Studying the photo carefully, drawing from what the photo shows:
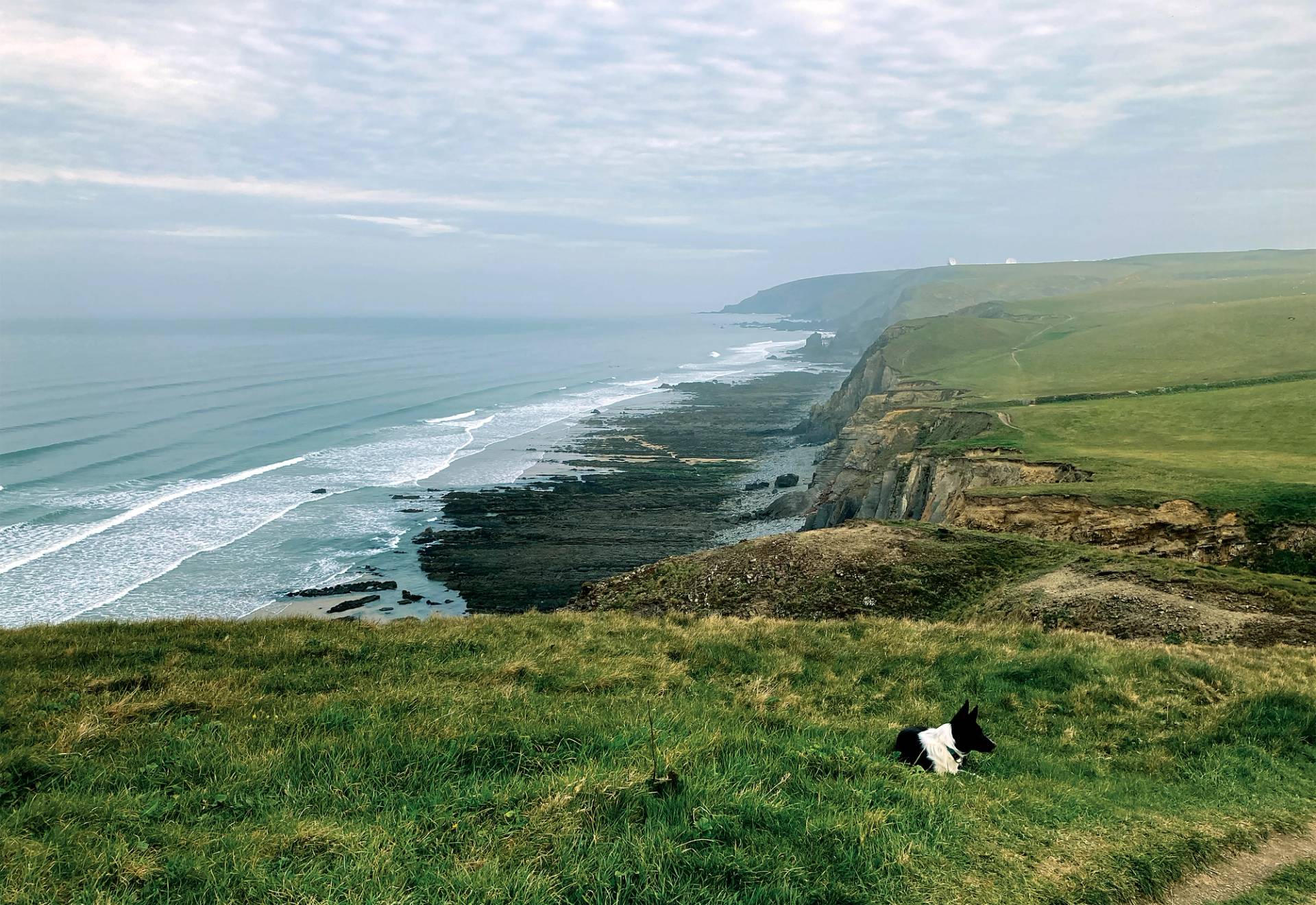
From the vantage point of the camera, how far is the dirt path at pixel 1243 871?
19.9 ft

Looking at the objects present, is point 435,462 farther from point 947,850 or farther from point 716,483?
point 947,850

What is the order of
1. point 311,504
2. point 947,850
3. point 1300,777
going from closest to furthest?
point 947,850 → point 1300,777 → point 311,504

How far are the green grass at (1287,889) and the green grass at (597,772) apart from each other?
39 cm

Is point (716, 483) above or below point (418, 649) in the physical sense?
below

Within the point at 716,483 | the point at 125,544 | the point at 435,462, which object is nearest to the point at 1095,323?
the point at 716,483

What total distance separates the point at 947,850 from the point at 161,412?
99.1 metres

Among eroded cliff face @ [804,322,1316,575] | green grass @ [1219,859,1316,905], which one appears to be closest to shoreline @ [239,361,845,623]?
eroded cliff face @ [804,322,1316,575]

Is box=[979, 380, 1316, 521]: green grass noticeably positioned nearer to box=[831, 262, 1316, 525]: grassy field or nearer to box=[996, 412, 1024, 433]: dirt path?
box=[831, 262, 1316, 525]: grassy field

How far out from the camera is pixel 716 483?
64.1 metres

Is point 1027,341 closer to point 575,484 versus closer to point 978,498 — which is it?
point 575,484

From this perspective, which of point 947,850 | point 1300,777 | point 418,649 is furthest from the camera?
point 418,649

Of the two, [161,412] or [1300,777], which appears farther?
[161,412]

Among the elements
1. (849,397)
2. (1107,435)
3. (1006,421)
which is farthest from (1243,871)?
(849,397)

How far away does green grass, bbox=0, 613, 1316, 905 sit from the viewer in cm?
514
